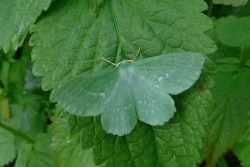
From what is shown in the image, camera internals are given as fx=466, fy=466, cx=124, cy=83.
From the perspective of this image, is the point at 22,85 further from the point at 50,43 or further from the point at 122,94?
the point at 122,94

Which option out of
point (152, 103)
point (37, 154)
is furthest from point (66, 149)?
point (152, 103)

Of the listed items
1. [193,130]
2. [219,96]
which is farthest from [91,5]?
[219,96]

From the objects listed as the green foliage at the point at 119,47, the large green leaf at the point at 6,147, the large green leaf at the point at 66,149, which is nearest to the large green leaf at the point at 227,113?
the green foliage at the point at 119,47

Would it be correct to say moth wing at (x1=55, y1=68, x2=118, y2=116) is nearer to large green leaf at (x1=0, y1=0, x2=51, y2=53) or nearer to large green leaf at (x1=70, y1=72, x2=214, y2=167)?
large green leaf at (x1=70, y1=72, x2=214, y2=167)

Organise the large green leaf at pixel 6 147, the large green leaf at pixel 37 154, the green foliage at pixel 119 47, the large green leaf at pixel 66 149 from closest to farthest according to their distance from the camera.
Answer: the green foliage at pixel 119 47 < the large green leaf at pixel 66 149 < the large green leaf at pixel 37 154 < the large green leaf at pixel 6 147

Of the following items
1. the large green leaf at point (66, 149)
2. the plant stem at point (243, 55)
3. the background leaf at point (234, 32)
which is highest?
the background leaf at point (234, 32)

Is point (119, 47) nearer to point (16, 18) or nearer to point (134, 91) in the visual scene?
point (134, 91)

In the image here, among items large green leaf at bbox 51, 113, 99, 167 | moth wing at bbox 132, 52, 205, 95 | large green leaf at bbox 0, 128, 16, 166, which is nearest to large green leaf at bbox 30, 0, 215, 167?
moth wing at bbox 132, 52, 205, 95

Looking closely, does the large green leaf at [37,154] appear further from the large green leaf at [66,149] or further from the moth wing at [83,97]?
the moth wing at [83,97]

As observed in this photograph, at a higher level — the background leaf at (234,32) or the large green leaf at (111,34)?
the large green leaf at (111,34)
